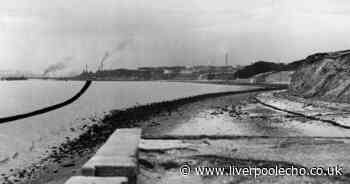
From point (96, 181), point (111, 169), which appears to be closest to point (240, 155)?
point (111, 169)

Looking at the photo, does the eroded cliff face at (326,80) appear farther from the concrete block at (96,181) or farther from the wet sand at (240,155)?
the concrete block at (96,181)

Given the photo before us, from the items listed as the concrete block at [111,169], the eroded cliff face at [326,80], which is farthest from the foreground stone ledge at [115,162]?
the eroded cliff face at [326,80]

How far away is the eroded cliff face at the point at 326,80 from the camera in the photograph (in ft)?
98.0

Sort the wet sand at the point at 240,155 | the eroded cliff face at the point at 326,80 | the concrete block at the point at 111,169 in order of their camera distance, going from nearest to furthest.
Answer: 1. the concrete block at the point at 111,169
2. the wet sand at the point at 240,155
3. the eroded cliff face at the point at 326,80

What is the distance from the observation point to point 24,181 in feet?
36.9

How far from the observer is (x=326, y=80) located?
114 ft

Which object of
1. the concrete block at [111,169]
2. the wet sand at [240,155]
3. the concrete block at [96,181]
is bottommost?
the wet sand at [240,155]

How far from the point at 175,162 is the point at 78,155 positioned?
307 inches

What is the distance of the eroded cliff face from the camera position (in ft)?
98.0

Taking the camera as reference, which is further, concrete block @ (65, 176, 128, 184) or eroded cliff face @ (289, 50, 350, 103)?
eroded cliff face @ (289, 50, 350, 103)

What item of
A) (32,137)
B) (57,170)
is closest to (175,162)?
(57,170)

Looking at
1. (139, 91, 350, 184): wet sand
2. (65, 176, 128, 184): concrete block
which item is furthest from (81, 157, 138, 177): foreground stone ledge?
(65, 176, 128, 184): concrete block

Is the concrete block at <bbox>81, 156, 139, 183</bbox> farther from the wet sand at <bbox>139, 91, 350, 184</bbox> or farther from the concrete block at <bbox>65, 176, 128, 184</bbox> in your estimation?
the concrete block at <bbox>65, 176, 128, 184</bbox>

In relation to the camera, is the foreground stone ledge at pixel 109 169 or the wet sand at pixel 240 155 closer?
the foreground stone ledge at pixel 109 169
